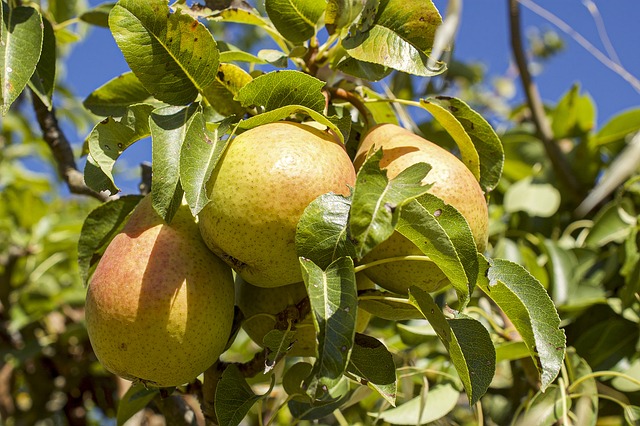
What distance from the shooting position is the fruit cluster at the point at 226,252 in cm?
99

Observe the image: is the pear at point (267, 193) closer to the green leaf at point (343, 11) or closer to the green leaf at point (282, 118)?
the green leaf at point (282, 118)

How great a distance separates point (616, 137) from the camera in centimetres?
237

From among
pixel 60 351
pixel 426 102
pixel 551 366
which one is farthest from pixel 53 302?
pixel 551 366

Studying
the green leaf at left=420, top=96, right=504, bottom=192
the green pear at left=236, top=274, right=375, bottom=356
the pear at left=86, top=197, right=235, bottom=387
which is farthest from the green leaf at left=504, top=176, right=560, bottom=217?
the pear at left=86, top=197, right=235, bottom=387

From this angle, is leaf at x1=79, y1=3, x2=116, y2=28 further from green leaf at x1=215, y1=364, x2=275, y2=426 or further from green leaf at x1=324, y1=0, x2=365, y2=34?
green leaf at x1=215, y1=364, x2=275, y2=426

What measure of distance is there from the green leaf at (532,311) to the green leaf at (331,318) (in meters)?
0.25

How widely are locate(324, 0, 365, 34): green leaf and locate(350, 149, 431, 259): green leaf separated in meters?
0.33

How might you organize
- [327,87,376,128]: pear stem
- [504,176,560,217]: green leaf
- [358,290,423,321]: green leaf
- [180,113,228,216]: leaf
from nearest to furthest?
[180,113,228,216]: leaf, [358,290,423,321]: green leaf, [327,87,376,128]: pear stem, [504,176,560,217]: green leaf

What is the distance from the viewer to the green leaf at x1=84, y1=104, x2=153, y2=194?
3.59 ft

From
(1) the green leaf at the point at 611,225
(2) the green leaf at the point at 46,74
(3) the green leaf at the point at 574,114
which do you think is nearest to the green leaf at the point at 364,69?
(2) the green leaf at the point at 46,74

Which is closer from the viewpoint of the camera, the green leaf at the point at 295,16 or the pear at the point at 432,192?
the pear at the point at 432,192

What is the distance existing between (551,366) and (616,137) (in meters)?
1.58

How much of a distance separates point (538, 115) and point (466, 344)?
1.59 meters

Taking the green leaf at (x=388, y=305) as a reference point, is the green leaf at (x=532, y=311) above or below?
above
